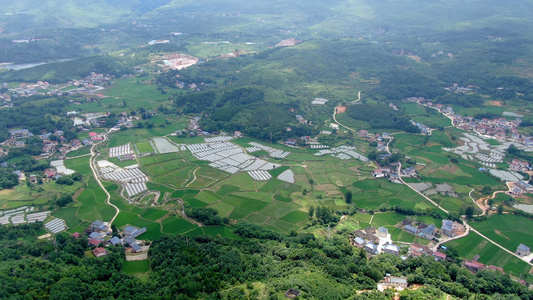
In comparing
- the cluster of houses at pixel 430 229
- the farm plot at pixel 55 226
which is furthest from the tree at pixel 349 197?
the farm plot at pixel 55 226

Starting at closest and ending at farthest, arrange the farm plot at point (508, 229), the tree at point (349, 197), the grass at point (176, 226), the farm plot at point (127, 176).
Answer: the farm plot at point (508, 229), the grass at point (176, 226), the tree at point (349, 197), the farm plot at point (127, 176)

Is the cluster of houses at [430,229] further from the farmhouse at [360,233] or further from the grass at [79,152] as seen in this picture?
the grass at [79,152]

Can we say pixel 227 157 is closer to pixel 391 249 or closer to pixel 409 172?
pixel 409 172

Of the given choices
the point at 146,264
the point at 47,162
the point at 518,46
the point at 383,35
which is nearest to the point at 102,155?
the point at 47,162

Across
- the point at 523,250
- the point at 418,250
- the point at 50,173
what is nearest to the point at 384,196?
the point at 418,250

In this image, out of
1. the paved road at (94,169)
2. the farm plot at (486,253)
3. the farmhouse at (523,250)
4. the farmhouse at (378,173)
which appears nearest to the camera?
the farm plot at (486,253)

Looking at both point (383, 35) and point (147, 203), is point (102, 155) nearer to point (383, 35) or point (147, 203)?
point (147, 203)
